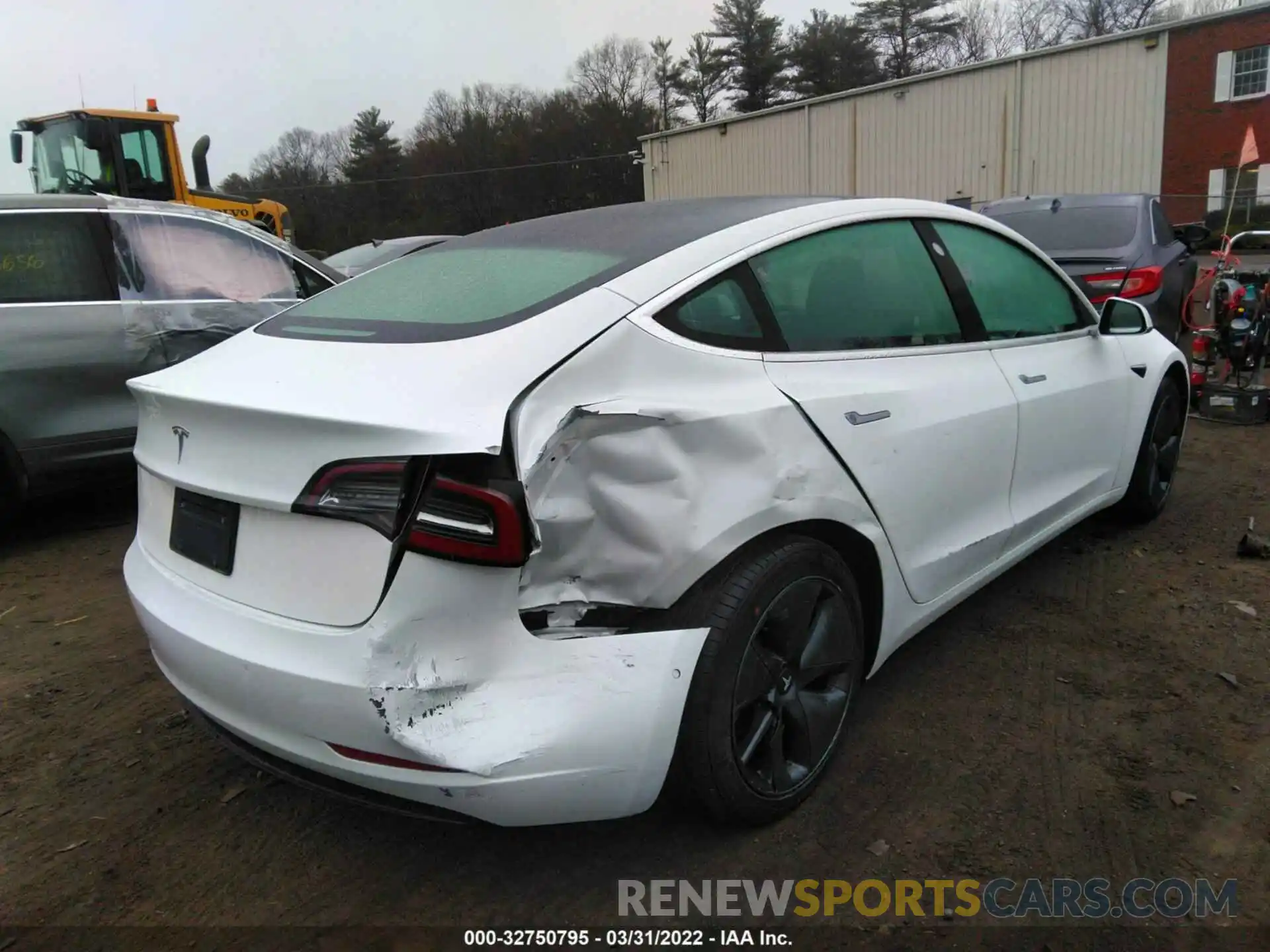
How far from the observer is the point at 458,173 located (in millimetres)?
48938

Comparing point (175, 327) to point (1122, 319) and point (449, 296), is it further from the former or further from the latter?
point (1122, 319)

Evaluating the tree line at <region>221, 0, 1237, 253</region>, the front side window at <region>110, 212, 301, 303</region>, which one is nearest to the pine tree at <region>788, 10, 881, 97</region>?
the tree line at <region>221, 0, 1237, 253</region>

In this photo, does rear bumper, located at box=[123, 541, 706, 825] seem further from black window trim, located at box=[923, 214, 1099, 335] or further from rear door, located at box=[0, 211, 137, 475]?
rear door, located at box=[0, 211, 137, 475]

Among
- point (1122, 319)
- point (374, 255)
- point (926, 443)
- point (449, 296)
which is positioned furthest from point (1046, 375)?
point (374, 255)

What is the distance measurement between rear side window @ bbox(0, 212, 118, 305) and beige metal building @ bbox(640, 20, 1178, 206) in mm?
15914

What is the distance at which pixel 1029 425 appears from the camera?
3.34 meters

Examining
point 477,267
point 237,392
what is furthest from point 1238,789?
point 237,392

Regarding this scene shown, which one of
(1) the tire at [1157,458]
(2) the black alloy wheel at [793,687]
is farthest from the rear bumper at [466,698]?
(1) the tire at [1157,458]

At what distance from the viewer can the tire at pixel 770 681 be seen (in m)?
2.16

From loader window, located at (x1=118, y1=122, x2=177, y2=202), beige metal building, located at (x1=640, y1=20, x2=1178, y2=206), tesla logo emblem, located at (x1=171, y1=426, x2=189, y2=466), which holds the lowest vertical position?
tesla logo emblem, located at (x1=171, y1=426, x2=189, y2=466)

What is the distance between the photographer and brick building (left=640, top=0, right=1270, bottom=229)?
21.8 meters

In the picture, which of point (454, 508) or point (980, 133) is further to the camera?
point (980, 133)

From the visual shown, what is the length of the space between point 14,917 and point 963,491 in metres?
2.78

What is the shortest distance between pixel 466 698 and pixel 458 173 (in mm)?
50378
